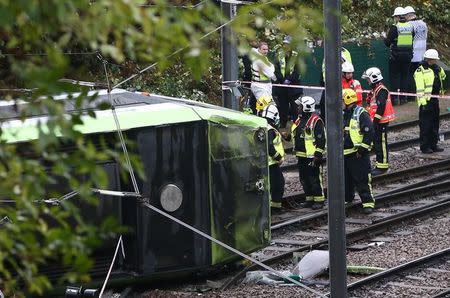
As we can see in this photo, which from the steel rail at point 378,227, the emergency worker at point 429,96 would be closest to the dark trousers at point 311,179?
the steel rail at point 378,227

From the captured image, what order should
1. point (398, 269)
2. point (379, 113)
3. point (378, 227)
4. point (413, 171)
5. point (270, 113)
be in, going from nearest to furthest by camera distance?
1. point (398, 269)
2. point (378, 227)
3. point (270, 113)
4. point (379, 113)
5. point (413, 171)

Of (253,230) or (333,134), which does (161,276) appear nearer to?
(253,230)

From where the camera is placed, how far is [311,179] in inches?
696

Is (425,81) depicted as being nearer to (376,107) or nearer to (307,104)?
(376,107)

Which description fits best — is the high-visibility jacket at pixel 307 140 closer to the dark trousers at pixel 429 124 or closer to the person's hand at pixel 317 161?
the person's hand at pixel 317 161

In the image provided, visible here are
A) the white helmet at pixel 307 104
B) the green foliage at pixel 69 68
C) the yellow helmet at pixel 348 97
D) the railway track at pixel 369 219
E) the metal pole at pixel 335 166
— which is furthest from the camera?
the yellow helmet at pixel 348 97

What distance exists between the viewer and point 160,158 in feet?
35.2

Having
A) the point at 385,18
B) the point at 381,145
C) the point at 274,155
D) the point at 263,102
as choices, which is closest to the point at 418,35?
the point at 385,18

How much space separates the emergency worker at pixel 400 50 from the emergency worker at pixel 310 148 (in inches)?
336

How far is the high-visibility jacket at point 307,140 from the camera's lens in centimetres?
1734

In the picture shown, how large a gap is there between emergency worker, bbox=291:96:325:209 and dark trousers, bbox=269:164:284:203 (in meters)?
0.56

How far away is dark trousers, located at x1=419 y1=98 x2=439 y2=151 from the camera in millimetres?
21719

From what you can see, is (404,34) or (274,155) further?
(404,34)

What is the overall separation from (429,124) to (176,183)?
1170cm
